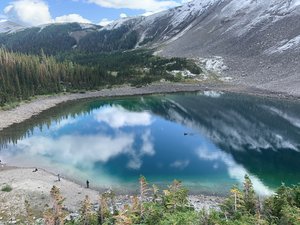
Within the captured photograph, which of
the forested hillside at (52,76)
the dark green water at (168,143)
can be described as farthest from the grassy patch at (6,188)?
the forested hillside at (52,76)

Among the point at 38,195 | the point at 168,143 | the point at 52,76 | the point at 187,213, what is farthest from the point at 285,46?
the point at 187,213

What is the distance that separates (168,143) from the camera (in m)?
91.5

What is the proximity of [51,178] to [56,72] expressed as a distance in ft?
362

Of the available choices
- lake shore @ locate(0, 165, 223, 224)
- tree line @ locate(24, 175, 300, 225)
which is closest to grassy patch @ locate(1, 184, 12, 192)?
lake shore @ locate(0, 165, 223, 224)

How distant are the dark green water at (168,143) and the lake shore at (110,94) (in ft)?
15.6

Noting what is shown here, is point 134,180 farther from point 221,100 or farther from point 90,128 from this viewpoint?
point 221,100

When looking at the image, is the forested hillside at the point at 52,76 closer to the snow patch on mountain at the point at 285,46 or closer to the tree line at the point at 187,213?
the snow patch on mountain at the point at 285,46

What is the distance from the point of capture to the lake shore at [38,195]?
1944 inches

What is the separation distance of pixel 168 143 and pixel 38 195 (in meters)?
43.5

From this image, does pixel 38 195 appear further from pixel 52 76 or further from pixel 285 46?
pixel 285 46

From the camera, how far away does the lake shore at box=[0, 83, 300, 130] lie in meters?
113

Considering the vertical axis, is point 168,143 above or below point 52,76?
below

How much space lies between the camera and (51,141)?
91438mm

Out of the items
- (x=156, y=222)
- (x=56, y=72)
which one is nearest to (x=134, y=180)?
(x=156, y=222)
